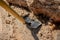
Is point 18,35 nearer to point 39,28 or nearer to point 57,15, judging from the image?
point 39,28

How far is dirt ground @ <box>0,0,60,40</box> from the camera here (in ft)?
4.61

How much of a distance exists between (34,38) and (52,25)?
0.49 ft

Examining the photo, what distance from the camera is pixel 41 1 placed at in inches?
54.2

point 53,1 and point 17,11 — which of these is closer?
point 53,1

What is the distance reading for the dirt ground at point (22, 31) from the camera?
140 centimetres

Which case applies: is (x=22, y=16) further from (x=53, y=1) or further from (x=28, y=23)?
(x=53, y=1)

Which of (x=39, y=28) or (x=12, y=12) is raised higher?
(x=12, y=12)

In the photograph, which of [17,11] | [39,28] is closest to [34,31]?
[39,28]

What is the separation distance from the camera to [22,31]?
1412mm

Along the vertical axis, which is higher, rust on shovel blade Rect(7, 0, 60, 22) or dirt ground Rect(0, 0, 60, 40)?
rust on shovel blade Rect(7, 0, 60, 22)

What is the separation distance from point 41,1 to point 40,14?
109mm

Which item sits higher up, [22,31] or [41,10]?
[41,10]

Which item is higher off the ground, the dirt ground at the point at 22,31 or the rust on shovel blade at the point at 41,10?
the rust on shovel blade at the point at 41,10

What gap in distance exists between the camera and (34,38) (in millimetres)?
1401
